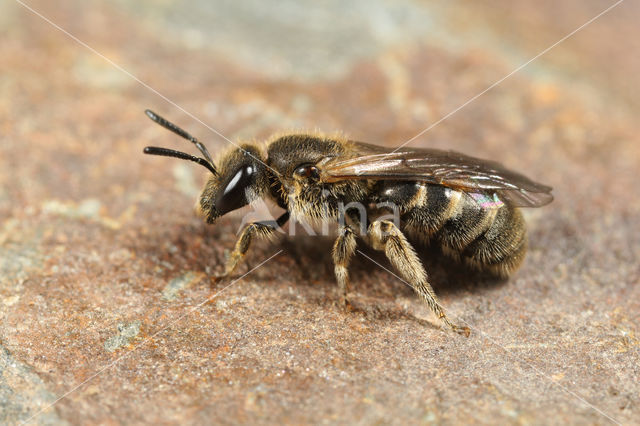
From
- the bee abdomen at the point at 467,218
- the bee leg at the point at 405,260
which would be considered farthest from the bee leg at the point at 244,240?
the bee abdomen at the point at 467,218

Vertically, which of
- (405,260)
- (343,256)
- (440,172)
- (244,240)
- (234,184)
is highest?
(440,172)

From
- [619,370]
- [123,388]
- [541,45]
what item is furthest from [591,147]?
[123,388]

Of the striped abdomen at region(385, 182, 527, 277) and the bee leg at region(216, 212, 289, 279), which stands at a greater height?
the striped abdomen at region(385, 182, 527, 277)

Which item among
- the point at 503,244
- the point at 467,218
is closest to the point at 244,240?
the point at 467,218

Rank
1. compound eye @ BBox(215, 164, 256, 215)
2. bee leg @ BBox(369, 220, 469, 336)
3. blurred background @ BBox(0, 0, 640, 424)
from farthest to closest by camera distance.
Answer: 1. compound eye @ BBox(215, 164, 256, 215)
2. bee leg @ BBox(369, 220, 469, 336)
3. blurred background @ BBox(0, 0, 640, 424)

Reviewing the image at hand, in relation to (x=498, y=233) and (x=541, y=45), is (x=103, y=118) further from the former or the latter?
(x=541, y=45)

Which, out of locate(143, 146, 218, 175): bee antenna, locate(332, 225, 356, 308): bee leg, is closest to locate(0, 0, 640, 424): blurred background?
locate(332, 225, 356, 308): bee leg

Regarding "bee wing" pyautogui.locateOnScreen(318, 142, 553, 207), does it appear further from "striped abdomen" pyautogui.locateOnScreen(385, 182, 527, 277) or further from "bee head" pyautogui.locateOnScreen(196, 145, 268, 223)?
"bee head" pyautogui.locateOnScreen(196, 145, 268, 223)

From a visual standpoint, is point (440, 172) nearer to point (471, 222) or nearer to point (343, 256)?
point (471, 222)
